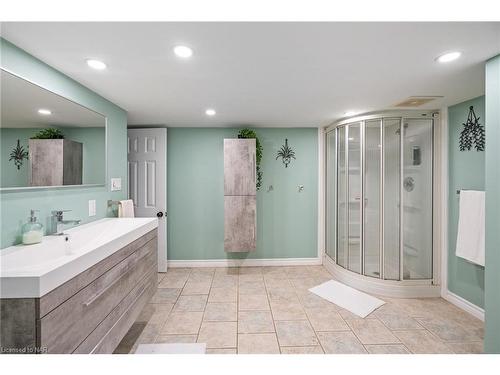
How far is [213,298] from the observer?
2699mm

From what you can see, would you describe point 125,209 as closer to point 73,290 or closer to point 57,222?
point 57,222

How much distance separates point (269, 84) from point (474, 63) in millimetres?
1464

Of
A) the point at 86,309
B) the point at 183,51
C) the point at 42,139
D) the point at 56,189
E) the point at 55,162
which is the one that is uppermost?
the point at 183,51

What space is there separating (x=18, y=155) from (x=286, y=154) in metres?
3.06

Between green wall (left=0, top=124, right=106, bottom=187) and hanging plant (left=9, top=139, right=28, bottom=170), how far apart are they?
2 centimetres

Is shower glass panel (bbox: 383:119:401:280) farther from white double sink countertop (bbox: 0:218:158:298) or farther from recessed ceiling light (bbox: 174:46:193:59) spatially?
white double sink countertop (bbox: 0:218:158:298)

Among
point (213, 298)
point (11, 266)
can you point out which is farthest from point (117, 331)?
point (213, 298)

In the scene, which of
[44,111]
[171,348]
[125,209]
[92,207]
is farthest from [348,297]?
[44,111]

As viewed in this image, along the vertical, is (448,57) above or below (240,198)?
above

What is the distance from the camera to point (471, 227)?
227 centimetres

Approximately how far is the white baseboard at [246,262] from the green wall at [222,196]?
0.07m

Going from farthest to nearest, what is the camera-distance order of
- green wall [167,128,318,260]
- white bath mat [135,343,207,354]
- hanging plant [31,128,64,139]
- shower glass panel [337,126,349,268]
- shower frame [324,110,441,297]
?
green wall [167,128,318,260] < shower glass panel [337,126,349,268] < shower frame [324,110,441,297] < white bath mat [135,343,207,354] < hanging plant [31,128,64,139]

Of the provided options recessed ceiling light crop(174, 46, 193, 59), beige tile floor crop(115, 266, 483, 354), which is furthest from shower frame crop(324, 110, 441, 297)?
recessed ceiling light crop(174, 46, 193, 59)

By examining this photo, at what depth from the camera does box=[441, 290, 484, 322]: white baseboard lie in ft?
7.58
